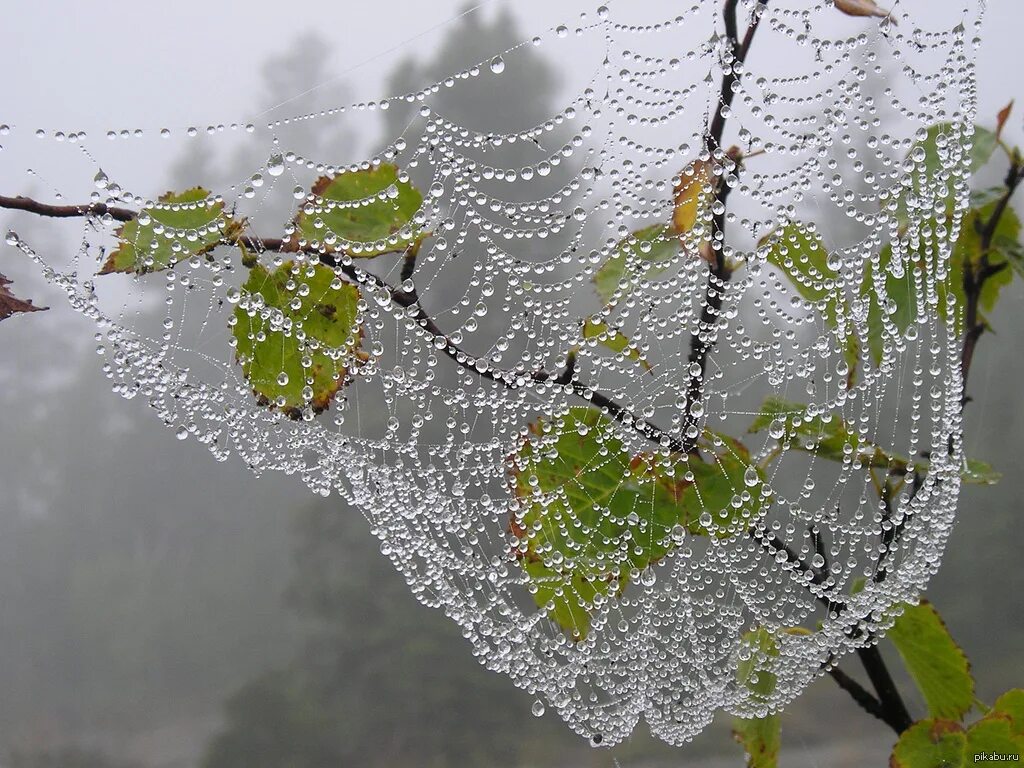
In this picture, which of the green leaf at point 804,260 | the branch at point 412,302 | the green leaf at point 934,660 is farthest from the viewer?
the green leaf at point 934,660

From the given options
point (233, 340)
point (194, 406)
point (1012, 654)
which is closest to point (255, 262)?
point (233, 340)

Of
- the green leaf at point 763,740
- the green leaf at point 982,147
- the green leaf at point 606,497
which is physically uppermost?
the green leaf at point 982,147

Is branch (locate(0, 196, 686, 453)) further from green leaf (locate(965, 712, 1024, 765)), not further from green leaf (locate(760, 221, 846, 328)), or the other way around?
green leaf (locate(965, 712, 1024, 765))

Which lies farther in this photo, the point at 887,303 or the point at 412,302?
the point at 887,303

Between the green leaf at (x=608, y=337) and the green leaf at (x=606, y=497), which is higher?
the green leaf at (x=608, y=337)

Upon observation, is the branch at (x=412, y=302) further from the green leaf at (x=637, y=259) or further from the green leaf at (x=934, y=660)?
the green leaf at (x=934, y=660)

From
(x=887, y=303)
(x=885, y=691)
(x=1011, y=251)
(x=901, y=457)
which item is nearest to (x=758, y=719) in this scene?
(x=885, y=691)

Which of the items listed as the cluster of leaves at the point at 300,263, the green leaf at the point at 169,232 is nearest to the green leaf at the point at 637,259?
the cluster of leaves at the point at 300,263

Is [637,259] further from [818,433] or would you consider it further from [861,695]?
[861,695]
